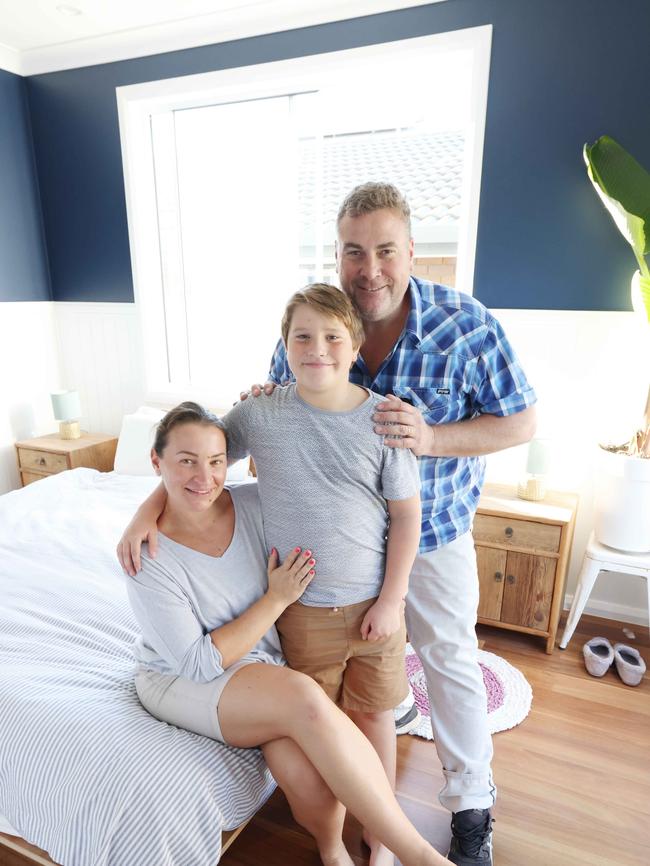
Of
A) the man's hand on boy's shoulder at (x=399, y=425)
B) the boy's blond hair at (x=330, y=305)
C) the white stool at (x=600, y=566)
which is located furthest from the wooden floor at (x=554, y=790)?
the boy's blond hair at (x=330, y=305)

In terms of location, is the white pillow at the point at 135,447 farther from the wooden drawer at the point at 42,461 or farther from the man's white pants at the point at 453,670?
the man's white pants at the point at 453,670

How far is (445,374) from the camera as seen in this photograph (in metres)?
1.44

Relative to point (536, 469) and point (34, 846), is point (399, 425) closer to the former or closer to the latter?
point (34, 846)

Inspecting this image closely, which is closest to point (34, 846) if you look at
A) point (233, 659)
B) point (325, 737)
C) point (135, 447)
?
point (233, 659)

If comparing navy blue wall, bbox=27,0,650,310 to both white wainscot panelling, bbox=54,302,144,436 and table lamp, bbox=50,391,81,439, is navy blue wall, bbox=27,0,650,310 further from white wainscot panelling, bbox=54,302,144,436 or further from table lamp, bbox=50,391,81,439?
table lamp, bbox=50,391,81,439

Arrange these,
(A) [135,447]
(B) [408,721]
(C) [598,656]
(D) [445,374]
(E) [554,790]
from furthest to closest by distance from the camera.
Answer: (A) [135,447], (C) [598,656], (B) [408,721], (E) [554,790], (D) [445,374]

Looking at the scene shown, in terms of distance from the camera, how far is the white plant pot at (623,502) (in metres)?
2.24

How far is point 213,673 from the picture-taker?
4.11ft

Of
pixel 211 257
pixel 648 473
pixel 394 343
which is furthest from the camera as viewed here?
pixel 211 257

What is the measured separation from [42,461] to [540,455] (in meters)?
2.94

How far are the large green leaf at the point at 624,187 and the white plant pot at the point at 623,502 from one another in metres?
0.81

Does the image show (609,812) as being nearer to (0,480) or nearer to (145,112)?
(0,480)

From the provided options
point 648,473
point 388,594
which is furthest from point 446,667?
point 648,473

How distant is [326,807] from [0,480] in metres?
3.28
